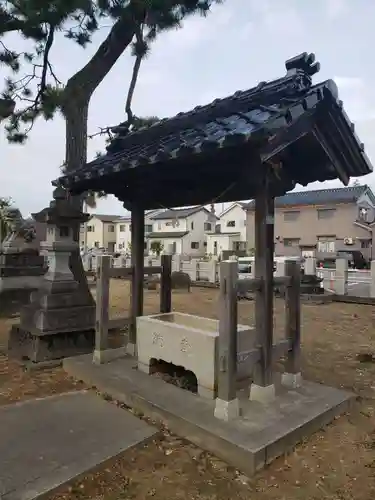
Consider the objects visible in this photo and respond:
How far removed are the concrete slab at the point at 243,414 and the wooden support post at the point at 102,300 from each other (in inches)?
15.9

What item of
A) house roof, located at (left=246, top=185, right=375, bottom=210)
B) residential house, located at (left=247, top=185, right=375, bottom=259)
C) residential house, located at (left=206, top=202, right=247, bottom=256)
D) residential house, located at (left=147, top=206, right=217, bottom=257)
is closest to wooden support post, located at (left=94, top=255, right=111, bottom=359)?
house roof, located at (left=246, top=185, right=375, bottom=210)

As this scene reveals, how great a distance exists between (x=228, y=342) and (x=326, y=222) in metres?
29.4

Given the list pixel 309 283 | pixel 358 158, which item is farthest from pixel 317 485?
pixel 309 283

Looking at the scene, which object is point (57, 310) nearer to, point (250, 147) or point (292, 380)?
point (292, 380)

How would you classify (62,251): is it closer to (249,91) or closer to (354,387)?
(249,91)

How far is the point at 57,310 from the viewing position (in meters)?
5.54

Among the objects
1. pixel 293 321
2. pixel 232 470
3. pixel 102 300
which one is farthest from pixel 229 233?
pixel 232 470

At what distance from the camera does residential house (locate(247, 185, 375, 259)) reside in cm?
2923

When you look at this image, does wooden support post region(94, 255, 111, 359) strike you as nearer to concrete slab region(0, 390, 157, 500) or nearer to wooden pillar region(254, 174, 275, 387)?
concrete slab region(0, 390, 157, 500)

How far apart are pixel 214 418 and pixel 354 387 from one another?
234 centimetres

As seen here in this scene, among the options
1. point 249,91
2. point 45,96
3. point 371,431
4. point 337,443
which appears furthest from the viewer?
point 45,96

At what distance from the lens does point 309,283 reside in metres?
13.5

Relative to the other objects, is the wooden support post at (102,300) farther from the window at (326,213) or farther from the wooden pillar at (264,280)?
the window at (326,213)

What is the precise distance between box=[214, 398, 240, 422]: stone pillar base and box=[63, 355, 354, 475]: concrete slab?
0.05 m
